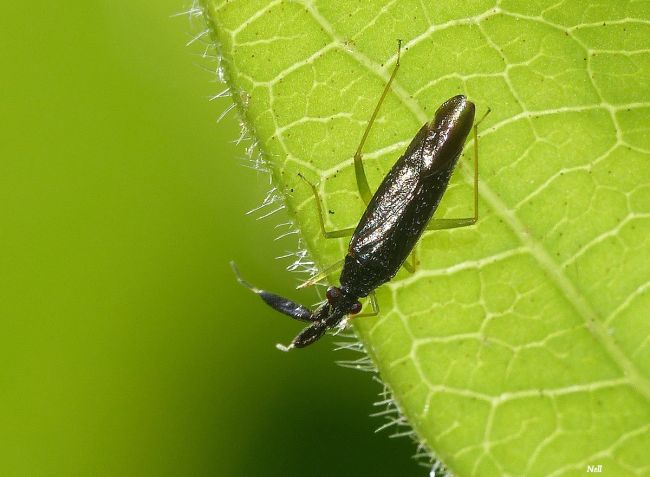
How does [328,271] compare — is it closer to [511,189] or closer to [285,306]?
[285,306]

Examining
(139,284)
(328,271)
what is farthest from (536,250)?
(139,284)

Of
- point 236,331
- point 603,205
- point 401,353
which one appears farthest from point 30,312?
point 603,205

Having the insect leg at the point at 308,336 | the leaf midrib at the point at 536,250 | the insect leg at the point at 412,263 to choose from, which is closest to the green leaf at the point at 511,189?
the leaf midrib at the point at 536,250

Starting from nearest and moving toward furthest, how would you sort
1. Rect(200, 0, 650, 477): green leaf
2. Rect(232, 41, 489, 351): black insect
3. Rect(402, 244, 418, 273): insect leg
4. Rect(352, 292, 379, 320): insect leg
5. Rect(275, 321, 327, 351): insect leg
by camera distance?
Rect(200, 0, 650, 477): green leaf, Rect(352, 292, 379, 320): insect leg, Rect(232, 41, 489, 351): black insect, Rect(402, 244, 418, 273): insect leg, Rect(275, 321, 327, 351): insect leg

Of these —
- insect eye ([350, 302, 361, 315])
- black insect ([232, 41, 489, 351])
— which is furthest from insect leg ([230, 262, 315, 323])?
insect eye ([350, 302, 361, 315])

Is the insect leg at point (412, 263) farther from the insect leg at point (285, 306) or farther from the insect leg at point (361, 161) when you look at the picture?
the insect leg at point (285, 306)

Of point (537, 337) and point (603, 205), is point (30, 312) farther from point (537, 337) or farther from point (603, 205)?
point (603, 205)

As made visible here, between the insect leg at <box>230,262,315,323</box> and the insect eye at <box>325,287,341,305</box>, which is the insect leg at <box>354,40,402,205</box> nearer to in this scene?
the insect eye at <box>325,287,341,305</box>
